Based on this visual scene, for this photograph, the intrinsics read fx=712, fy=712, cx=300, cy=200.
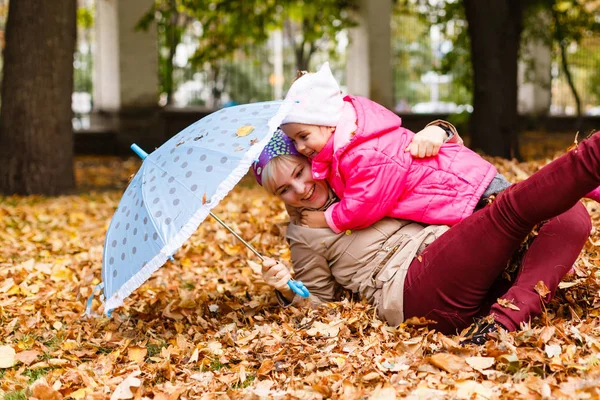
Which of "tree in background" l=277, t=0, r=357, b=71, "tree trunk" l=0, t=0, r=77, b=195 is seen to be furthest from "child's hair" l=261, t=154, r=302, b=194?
"tree in background" l=277, t=0, r=357, b=71

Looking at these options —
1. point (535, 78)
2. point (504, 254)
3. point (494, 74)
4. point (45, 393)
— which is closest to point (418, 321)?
point (504, 254)

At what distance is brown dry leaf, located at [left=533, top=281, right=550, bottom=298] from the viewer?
2895 mm

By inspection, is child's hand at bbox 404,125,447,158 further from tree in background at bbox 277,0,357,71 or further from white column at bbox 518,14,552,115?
white column at bbox 518,14,552,115

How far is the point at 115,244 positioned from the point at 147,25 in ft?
32.7

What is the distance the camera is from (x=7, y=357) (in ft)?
11.2

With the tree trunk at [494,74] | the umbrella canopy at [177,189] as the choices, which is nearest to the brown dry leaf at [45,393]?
the umbrella canopy at [177,189]

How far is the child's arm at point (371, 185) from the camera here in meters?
2.99

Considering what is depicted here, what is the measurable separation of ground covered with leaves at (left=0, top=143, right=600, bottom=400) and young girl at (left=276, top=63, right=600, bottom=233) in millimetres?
542

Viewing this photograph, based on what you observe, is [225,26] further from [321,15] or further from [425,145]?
[425,145]

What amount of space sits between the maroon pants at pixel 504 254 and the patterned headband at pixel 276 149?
760 millimetres

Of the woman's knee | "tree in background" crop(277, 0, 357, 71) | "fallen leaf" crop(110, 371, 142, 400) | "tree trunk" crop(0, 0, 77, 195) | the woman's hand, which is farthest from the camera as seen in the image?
"tree in background" crop(277, 0, 357, 71)

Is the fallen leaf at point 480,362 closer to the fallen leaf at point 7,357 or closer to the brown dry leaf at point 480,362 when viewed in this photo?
the brown dry leaf at point 480,362

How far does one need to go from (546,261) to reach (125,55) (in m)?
11.8

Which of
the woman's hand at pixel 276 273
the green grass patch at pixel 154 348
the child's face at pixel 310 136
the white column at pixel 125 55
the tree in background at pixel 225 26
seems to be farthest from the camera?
the tree in background at pixel 225 26
